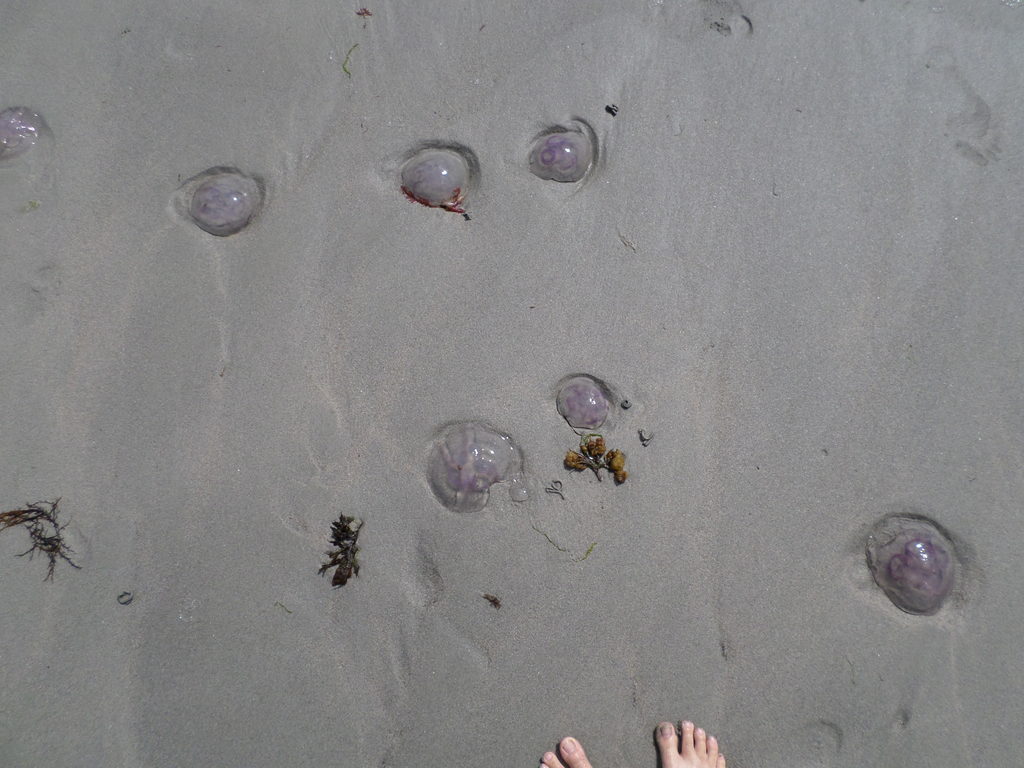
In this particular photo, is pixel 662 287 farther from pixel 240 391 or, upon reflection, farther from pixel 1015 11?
pixel 1015 11

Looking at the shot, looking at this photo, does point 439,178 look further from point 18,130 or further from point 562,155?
point 18,130

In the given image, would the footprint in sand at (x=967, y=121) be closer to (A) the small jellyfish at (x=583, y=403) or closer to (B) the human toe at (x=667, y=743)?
(A) the small jellyfish at (x=583, y=403)

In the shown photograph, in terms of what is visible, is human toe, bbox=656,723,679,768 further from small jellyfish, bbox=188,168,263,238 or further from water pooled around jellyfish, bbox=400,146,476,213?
small jellyfish, bbox=188,168,263,238

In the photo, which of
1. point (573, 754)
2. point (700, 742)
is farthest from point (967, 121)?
point (573, 754)

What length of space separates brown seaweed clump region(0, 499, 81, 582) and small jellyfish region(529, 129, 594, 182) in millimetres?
2613

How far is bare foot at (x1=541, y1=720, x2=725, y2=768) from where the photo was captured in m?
2.31

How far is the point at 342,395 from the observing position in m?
2.56

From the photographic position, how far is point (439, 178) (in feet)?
8.64

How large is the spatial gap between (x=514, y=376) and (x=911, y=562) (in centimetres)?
185

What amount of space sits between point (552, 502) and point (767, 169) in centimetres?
183

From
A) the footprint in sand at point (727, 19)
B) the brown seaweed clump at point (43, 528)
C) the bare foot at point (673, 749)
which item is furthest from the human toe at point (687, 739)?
the footprint in sand at point (727, 19)

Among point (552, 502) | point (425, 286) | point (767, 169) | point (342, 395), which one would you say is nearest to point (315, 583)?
point (342, 395)

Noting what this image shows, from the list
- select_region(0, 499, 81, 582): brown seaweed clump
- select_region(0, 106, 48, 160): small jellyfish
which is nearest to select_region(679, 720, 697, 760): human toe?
select_region(0, 499, 81, 582): brown seaweed clump

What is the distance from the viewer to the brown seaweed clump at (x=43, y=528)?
242 cm
